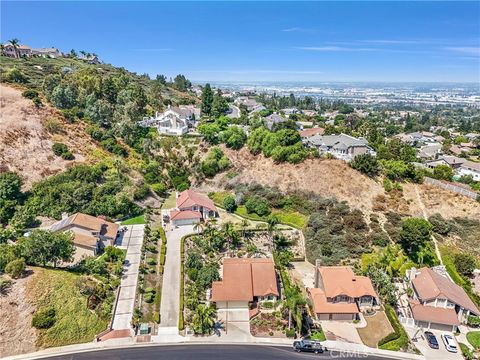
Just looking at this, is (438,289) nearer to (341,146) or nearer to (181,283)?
(181,283)

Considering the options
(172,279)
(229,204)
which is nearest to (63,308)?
(172,279)

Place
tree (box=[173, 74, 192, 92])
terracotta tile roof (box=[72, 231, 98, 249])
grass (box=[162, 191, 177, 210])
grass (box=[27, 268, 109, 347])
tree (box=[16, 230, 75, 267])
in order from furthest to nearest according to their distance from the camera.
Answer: tree (box=[173, 74, 192, 92]), grass (box=[162, 191, 177, 210]), terracotta tile roof (box=[72, 231, 98, 249]), tree (box=[16, 230, 75, 267]), grass (box=[27, 268, 109, 347])

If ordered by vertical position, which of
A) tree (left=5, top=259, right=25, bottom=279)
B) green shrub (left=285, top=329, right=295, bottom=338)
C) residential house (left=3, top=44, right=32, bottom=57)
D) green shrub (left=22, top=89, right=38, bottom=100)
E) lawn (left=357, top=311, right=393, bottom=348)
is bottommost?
lawn (left=357, top=311, right=393, bottom=348)

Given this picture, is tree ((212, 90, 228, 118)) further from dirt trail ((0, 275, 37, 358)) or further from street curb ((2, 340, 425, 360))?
street curb ((2, 340, 425, 360))

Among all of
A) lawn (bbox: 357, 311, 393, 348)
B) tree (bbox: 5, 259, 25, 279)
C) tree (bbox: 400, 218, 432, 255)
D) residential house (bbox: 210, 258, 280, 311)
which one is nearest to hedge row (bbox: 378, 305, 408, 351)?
lawn (bbox: 357, 311, 393, 348)

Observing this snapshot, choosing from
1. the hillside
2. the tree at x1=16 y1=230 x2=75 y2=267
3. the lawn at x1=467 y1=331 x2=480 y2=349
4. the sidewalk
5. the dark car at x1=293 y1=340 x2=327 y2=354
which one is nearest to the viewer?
the sidewalk

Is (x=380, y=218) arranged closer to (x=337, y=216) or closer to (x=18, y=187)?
(x=337, y=216)

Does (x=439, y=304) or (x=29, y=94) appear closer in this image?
(x=439, y=304)
